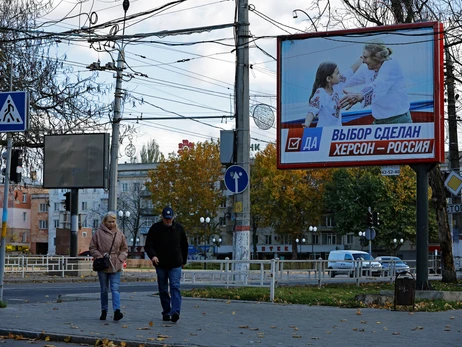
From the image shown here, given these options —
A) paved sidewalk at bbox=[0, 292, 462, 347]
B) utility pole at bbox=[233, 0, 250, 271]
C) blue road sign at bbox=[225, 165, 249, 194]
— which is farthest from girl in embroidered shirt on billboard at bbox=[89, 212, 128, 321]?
utility pole at bbox=[233, 0, 250, 271]

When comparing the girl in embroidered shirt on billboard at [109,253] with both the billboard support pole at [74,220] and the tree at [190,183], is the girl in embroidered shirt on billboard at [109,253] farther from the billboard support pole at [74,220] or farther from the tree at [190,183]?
the tree at [190,183]

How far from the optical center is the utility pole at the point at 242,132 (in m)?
20.3

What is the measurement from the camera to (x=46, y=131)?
108 feet

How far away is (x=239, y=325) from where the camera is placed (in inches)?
517

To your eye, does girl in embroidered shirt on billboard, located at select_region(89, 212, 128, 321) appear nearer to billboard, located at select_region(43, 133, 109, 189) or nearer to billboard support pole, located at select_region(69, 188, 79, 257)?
billboard, located at select_region(43, 133, 109, 189)

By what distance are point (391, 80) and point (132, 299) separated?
862 centimetres

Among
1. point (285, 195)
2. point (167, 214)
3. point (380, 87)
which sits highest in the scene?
point (285, 195)

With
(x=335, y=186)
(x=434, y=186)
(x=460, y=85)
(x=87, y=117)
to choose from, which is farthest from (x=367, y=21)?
(x=335, y=186)

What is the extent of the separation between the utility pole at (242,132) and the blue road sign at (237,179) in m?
0.63

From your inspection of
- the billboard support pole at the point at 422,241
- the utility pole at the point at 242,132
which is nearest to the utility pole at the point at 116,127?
the utility pole at the point at 242,132

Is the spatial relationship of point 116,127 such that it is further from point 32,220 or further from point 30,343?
point 32,220

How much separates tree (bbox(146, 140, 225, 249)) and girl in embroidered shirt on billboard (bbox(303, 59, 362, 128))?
5260 centimetres

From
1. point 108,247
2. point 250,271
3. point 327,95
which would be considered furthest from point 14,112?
point 327,95

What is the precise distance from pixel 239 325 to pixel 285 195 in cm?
6450
